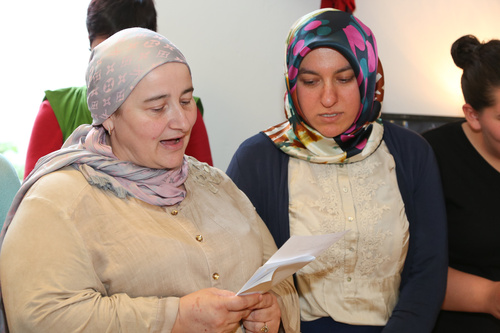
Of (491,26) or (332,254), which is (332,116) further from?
(491,26)

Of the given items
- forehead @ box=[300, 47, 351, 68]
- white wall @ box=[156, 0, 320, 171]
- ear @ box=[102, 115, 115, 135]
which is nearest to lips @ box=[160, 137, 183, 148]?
ear @ box=[102, 115, 115, 135]

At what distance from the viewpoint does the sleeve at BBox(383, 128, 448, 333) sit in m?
1.84

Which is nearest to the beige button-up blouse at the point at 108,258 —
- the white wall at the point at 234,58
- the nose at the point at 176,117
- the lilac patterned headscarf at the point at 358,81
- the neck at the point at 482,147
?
the nose at the point at 176,117

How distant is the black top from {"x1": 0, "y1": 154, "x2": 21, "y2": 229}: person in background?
1534 millimetres

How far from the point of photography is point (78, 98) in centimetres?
232

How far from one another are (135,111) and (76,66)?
6.22ft

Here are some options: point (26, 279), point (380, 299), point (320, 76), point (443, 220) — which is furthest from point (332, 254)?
point (26, 279)

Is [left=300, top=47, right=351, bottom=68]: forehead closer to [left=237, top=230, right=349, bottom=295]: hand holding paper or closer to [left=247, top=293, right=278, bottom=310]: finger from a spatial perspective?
[left=237, top=230, right=349, bottom=295]: hand holding paper

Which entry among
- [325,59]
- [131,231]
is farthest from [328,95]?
[131,231]

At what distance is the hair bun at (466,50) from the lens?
7.12 ft

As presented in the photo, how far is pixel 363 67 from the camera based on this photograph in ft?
6.27

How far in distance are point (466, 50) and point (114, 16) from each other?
1.38 m

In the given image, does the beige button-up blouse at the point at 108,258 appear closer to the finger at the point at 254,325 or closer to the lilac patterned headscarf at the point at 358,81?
the finger at the point at 254,325

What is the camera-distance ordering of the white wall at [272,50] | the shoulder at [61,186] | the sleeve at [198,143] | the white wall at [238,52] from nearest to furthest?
the shoulder at [61,186] < the sleeve at [198,143] < the white wall at [238,52] < the white wall at [272,50]
